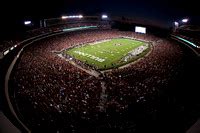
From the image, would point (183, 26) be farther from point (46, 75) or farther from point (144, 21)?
point (46, 75)

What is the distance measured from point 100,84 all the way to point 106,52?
15.7 m

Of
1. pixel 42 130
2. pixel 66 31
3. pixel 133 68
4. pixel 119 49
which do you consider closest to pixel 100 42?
pixel 119 49

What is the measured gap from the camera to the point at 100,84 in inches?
1014

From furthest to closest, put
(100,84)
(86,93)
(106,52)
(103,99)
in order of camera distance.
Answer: (106,52) < (100,84) < (86,93) < (103,99)

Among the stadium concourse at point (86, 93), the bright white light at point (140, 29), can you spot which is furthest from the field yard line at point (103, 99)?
the bright white light at point (140, 29)

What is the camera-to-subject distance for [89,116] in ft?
58.3

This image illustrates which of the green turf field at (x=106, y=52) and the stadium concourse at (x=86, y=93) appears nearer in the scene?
the stadium concourse at (x=86, y=93)

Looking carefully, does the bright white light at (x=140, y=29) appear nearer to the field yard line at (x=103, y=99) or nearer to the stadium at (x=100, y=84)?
the stadium at (x=100, y=84)

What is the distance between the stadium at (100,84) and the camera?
53.5 feet

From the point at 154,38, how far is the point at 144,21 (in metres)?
8.32

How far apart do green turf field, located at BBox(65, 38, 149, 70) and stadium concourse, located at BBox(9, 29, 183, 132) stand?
16.3 ft

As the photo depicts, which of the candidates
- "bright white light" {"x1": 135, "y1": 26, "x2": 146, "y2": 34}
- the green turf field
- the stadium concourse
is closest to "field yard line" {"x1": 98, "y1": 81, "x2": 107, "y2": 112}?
the stadium concourse

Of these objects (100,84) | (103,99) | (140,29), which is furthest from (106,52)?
(103,99)

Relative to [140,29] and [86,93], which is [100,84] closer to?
[86,93]
